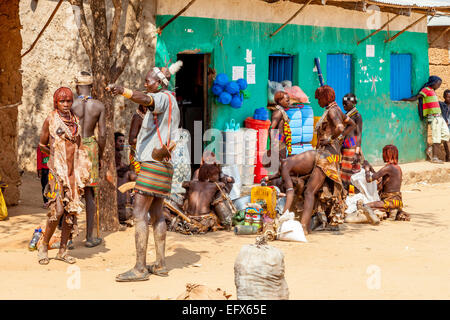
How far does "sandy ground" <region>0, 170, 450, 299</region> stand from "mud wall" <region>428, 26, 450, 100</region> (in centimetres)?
831

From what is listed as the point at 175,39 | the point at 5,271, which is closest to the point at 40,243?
the point at 5,271

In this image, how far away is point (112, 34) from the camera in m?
8.25

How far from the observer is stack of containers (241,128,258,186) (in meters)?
11.9

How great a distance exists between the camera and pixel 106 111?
27.1 feet

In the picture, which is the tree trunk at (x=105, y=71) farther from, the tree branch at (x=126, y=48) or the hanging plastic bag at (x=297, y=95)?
the hanging plastic bag at (x=297, y=95)

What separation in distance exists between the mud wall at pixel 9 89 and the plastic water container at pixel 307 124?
5.01 metres

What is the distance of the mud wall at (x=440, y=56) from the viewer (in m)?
17.3

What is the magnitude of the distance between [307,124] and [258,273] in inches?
312

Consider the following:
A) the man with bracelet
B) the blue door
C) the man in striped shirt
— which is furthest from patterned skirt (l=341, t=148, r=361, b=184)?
the man in striped shirt

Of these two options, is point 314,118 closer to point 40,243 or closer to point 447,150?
point 447,150

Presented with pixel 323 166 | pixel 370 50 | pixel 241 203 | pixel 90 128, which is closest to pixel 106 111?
pixel 90 128

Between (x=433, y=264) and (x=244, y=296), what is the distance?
3078mm

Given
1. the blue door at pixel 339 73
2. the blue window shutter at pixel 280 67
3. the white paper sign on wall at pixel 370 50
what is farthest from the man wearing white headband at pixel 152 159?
the white paper sign on wall at pixel 370 50

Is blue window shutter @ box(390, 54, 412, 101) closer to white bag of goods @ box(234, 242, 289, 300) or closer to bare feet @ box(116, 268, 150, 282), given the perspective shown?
bare feet @ box(116, 268, 150, 282)
